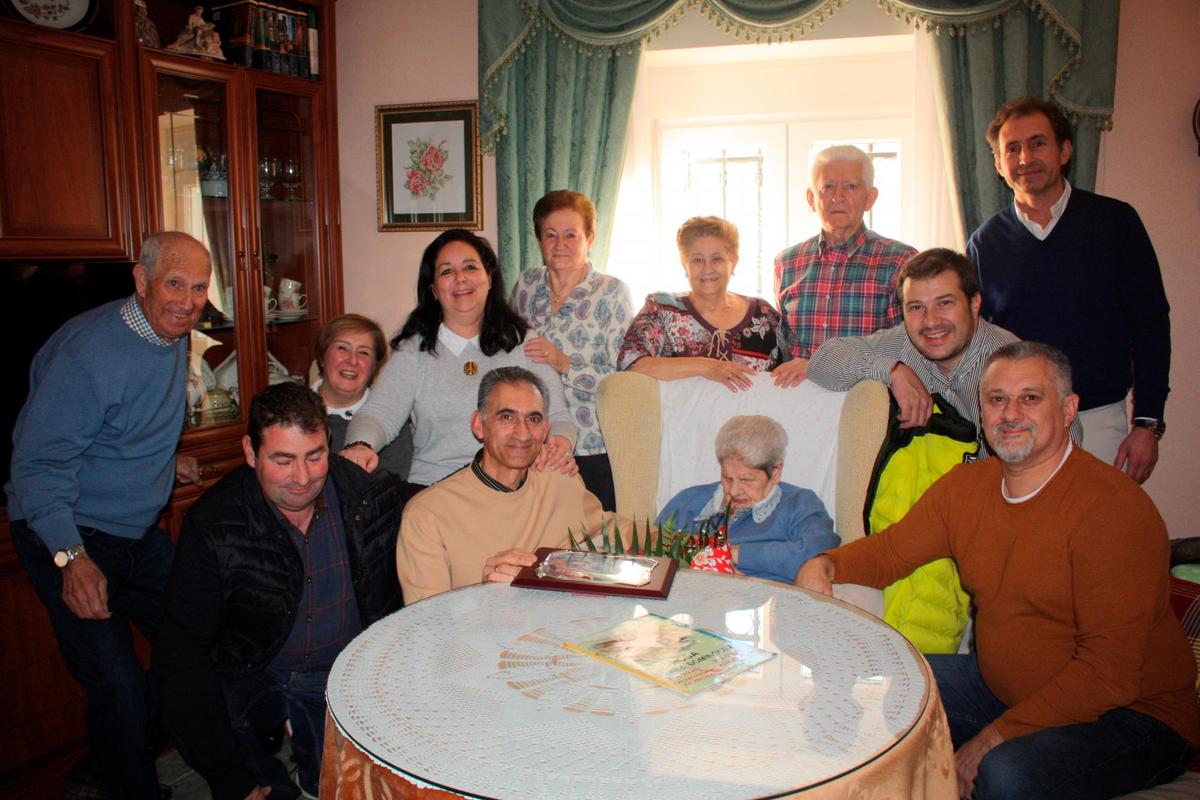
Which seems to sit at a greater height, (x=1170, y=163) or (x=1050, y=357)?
(x=1170, y=163)

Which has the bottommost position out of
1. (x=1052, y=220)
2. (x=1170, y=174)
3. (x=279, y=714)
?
(x=279, y=714)

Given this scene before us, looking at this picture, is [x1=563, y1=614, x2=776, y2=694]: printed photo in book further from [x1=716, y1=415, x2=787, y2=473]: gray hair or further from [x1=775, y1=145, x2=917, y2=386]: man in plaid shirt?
[x1=775, y1=145, x2=917, y2=386]: man in plaid shirt

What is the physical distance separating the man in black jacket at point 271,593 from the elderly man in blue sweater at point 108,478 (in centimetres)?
32

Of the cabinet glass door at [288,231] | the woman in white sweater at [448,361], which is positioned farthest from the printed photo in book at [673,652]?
the cabinet glass door at [288,231]

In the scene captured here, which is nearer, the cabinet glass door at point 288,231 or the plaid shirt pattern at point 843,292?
the plaid shirt pattern at point 843,292

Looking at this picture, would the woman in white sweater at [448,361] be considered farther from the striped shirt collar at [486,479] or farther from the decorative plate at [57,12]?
the decorative plate at [57,12]

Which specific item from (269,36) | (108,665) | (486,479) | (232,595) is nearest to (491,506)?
(486,479)

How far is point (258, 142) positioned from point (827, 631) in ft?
9.58

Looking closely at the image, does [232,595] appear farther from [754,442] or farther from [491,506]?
[754,442]

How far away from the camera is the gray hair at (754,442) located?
226cm

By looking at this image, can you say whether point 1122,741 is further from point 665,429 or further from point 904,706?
point 665,429

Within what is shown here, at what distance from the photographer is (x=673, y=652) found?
1.39 meters

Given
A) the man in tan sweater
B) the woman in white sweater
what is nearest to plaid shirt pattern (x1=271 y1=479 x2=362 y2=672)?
the man in tan sweater

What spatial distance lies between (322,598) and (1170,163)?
303cm
